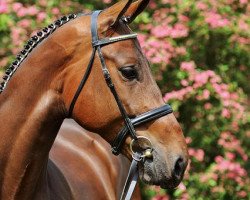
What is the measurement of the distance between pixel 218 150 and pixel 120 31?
234 cm

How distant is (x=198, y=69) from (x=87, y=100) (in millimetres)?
2255

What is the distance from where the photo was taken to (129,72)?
9.24ft

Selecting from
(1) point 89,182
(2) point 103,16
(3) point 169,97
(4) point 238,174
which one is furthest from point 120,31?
(4) point 238,174

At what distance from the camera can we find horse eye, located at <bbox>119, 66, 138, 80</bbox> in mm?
2818

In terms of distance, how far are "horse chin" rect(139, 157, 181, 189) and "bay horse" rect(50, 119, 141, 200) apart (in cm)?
94

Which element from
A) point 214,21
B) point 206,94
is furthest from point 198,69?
point 214,21

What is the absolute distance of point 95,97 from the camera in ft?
9.37

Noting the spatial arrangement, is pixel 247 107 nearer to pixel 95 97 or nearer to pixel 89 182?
pixel 89 182

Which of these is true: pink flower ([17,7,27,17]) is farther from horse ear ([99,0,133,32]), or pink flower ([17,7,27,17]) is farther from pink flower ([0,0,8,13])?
horse ear ([99,0,133,32])

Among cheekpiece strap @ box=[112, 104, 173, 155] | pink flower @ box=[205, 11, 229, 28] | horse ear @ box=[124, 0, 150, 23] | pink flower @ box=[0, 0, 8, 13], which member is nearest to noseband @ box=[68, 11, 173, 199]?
cheekpiece strap @ box=[112, 104, 173, 155]

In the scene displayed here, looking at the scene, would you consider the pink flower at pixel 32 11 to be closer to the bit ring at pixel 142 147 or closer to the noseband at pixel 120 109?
the noseband at pixel 120 109

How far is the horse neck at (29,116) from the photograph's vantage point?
9.55 ft

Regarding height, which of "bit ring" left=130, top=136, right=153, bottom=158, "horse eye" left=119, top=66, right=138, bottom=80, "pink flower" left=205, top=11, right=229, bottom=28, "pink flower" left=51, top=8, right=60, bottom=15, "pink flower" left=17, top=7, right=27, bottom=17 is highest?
"horse eye" left=119, top=66, right=138, bottom=80

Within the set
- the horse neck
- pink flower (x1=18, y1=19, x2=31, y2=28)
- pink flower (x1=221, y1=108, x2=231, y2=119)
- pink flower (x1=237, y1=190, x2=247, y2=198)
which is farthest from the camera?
pink flower (x1=237, y1=190, x2=247, y2=198)
